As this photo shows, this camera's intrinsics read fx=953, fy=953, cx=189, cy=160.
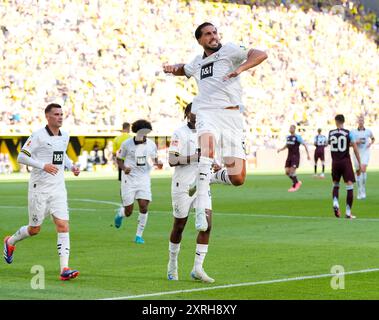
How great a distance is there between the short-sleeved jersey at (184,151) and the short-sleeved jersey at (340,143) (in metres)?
9.67

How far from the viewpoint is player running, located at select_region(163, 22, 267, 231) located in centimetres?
1076

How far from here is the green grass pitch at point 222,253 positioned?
1030 centimetres

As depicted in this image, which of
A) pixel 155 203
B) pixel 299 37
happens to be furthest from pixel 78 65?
pixel 155 203

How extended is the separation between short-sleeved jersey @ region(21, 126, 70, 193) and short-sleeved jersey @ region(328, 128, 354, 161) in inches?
433

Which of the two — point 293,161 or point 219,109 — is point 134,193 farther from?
point 293,161

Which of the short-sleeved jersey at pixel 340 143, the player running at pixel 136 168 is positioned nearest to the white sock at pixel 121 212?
the player running at pixel 136 168

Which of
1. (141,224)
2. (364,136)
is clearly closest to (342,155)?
(141,224)

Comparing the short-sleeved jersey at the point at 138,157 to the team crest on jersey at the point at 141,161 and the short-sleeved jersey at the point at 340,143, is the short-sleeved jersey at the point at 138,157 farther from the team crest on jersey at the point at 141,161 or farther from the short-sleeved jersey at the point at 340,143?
the short-sleeved jersey at the point at 340,143

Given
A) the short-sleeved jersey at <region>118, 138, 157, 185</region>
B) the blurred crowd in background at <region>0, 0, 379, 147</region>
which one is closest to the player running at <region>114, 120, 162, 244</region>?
the short-sleeved jersey at <region>118, 138, 157, 185</region>

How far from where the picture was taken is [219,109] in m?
10.9

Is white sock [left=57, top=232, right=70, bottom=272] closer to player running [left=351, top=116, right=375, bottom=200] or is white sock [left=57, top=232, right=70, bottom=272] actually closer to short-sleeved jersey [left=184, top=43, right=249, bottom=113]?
short-sleeved jersey [left=184, top=43, right=249, bottom=113]

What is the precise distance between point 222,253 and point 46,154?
372 centimetres

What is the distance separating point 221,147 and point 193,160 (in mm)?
1427

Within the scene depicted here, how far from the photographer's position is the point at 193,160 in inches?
488
